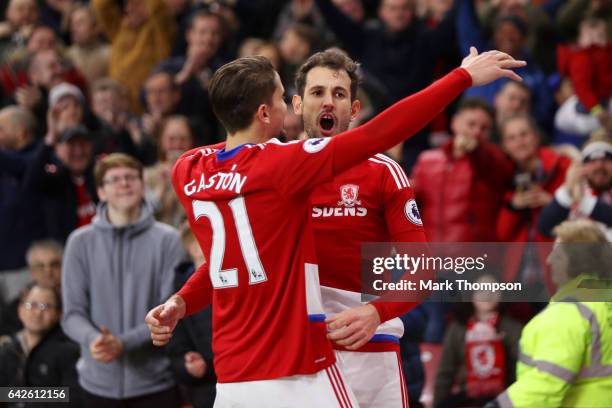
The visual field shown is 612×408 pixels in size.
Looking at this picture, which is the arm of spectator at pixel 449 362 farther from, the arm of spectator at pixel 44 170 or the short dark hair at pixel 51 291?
the arm of spectator at pixel 44 170

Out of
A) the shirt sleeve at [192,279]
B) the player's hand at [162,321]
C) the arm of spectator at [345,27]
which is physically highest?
the arm of spectator at [345,27]

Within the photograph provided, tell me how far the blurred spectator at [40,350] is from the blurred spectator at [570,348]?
3257 millimetres

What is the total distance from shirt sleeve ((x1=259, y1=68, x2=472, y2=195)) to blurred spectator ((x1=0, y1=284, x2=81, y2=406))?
150 inches

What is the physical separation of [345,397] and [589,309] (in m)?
1.69

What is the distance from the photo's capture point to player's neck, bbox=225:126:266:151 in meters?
4.81

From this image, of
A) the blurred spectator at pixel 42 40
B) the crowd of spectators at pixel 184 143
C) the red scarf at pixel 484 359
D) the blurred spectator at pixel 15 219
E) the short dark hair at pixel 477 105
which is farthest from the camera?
the blurred spectator at pixel 42 40

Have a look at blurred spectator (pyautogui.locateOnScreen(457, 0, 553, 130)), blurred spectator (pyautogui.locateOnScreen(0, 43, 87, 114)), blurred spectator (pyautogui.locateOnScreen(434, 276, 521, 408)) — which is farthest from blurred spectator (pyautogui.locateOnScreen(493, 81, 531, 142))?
blurred spectator (pyautogui.locateOnScreen(0, 43, 87, 114))

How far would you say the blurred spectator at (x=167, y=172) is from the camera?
9.49 m

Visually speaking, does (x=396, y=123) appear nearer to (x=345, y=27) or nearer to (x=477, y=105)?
(x=477, y=105)

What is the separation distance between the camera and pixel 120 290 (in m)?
7.74

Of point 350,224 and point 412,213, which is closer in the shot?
point 412,213

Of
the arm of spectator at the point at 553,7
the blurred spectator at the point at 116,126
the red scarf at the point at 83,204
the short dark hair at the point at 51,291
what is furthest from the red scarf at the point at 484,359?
the arm of spectator at the point at 553,7

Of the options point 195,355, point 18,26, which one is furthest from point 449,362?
point 18,26

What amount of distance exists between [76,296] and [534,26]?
5.96 m
